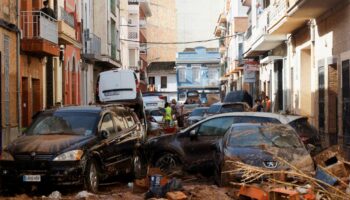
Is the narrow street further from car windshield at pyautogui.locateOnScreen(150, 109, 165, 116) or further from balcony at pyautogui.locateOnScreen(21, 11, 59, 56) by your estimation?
car windshield at pyautogui.locateOnScreen(150, 109, 165, 116)

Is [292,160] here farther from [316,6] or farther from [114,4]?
[114,4]

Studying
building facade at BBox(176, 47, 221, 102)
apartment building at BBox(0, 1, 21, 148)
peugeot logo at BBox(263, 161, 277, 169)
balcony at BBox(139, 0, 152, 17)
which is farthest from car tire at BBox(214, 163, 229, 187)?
building facade at BBox(176, 47, 221, 102)

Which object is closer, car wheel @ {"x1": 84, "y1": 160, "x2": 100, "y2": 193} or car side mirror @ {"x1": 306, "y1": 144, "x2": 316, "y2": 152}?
car wheel @ {"x1": 84, "y1": 160, "x2": 100, "y2": 193}

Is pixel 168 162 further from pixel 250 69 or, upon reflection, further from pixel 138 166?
pixel 250 69

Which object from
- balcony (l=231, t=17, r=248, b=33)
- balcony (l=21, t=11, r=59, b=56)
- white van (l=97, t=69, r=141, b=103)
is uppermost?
balcony (l=231, t=17, r=248, b=33)

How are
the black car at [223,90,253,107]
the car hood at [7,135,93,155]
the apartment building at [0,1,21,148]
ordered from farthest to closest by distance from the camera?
the black car at [223,90,253,107] → the apartment building at [0,1,21,148] → the car hood at [7,135,93,155]

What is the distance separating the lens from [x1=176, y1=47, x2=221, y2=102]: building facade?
82.9 metres

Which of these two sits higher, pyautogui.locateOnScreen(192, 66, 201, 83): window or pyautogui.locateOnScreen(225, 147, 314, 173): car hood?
pyautogui.locateOnScreen(192, 66, 201, 83): window

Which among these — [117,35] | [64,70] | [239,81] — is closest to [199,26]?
[239,81]

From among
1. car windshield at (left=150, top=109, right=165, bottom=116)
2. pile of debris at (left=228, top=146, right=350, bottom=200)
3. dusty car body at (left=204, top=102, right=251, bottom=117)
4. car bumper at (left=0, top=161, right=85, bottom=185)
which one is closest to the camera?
pile of debris at (left=228, top=146, right=350, bottom=200)

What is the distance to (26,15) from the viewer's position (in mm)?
22984

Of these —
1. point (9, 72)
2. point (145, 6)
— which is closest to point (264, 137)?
point (9, 72)

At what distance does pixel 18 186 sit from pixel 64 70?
62.8ft

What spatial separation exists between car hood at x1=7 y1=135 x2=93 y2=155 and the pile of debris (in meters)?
3.20
